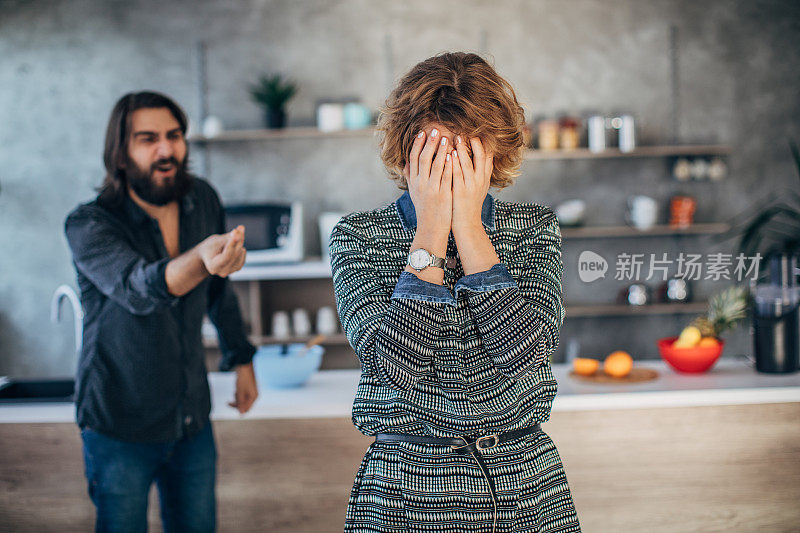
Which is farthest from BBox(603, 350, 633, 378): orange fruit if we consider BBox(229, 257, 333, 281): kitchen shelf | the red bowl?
BBox(229, 257, 333, 281): kitchen shelf

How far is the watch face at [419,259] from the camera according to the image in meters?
1.01

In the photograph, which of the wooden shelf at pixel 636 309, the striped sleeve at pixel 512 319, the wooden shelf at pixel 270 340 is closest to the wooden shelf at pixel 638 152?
the wooden shelf at pixel 636 309

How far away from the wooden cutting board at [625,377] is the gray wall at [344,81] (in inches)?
93.1

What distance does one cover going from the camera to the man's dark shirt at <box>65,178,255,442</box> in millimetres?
1543

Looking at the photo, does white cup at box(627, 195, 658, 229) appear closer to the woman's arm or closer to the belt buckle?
the woman's arm

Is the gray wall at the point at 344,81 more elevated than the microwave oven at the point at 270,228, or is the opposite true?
the gray wall at the point at 344,81

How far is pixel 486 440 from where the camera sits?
1.04 m

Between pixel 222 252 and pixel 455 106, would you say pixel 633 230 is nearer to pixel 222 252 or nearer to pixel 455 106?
pixel 222 252

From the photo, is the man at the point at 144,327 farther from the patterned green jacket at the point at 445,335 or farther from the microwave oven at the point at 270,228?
the microwave oven at the point at 270,228

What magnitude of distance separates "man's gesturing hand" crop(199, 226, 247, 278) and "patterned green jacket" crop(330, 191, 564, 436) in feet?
1.16

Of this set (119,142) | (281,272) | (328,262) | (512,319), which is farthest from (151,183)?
(328,262)

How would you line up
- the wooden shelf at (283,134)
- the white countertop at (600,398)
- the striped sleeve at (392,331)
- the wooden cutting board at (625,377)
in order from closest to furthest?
the striped sleeve at (392,331)
the white countertop at (600,398)
the wooden cutting board at (625,377)
the wooden shelf at (283,134)

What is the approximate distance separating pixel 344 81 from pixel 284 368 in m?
2.75

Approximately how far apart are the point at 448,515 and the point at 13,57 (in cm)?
451
